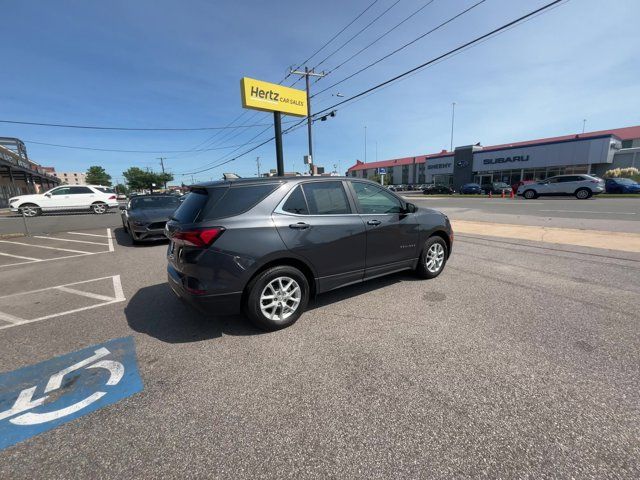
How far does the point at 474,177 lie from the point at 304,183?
51458 mm

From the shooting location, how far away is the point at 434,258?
15.8ft

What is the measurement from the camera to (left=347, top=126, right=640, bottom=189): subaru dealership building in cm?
3559

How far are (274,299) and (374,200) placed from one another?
6.48ft

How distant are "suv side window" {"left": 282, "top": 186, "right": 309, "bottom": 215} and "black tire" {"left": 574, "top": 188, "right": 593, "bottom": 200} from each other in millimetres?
24170

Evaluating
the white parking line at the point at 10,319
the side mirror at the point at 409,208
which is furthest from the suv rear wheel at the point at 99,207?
the side mirror at the point at 409,208

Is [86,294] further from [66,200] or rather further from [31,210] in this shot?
[31,210]

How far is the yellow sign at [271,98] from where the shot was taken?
16.0 meters

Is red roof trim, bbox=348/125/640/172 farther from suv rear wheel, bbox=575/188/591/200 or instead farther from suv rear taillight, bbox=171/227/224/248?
suv rear taillight, bbox=171/227/224/248

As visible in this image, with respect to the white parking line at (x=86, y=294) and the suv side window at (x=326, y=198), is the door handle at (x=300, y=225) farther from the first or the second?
the white parking line at (x=86, y=294)

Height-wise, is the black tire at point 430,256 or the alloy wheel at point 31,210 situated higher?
the alloy wheel at point 31,210

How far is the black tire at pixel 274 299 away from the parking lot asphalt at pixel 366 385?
158 millimetres

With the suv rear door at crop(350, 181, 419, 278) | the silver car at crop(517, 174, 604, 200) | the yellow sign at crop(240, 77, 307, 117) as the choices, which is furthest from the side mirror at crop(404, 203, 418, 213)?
the silver car at crop(517, 174, 604, 200)

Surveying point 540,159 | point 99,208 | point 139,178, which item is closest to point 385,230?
point 99,208

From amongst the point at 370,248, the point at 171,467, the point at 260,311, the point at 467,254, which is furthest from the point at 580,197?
the point at 171,467
